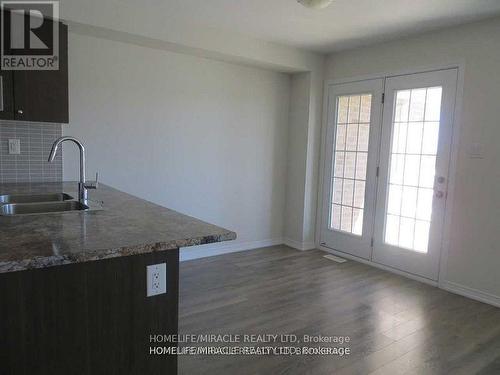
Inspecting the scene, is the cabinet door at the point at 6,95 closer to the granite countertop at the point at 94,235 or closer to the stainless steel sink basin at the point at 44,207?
the stainless steel sink basin at the point at 44,207

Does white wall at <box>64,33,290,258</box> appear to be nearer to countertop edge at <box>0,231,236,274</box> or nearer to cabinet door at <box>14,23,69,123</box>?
cabinet door at <box>14,23,69,123</box>

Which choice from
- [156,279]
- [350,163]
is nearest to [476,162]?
[350,163]

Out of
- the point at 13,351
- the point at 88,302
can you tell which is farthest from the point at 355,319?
the point at 13,351

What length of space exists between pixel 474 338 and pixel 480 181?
55.1 inches

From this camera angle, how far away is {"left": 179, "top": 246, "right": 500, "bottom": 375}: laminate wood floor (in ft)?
7.52

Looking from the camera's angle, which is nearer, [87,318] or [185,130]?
[87,318]

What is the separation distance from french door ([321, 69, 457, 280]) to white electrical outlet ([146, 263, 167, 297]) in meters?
3.07

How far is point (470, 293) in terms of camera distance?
3396mm

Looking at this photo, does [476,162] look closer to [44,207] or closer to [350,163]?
[350,163]

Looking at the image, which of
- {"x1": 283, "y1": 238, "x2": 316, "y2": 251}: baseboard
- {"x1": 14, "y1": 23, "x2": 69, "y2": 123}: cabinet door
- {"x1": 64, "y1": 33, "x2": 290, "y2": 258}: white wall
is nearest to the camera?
{"x1": 14, "y1": 23, "x2": 69, "y2": 123}: cabinet door

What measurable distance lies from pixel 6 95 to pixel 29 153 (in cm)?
62

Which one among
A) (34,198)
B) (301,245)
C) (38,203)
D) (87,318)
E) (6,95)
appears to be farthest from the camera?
(301,245)

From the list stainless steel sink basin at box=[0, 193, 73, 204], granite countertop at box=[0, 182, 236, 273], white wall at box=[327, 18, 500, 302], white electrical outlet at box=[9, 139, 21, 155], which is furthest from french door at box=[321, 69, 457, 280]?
white electrical outlet at box=[9, 139, 21, 155]

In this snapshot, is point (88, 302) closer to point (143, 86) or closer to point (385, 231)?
point (143, 86)
